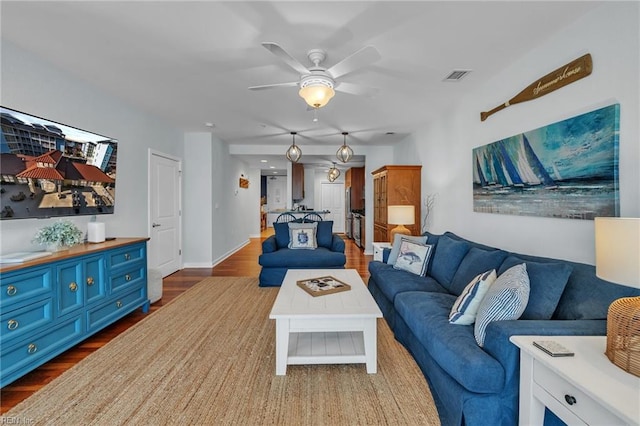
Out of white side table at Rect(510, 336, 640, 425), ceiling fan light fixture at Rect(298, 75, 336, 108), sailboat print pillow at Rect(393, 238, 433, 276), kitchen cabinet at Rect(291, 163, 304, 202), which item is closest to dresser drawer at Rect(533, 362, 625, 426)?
white side table at Rect(510, 336, 640, 425)

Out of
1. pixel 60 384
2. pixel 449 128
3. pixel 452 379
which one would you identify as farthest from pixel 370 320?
pixel 449 128

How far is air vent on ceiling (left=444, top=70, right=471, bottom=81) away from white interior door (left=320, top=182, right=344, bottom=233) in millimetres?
8321

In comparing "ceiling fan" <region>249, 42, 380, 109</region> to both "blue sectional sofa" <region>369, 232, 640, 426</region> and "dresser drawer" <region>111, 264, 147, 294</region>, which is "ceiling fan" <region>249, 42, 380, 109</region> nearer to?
"blue sectional sofa" <region>369, 232, 640, 426</region>

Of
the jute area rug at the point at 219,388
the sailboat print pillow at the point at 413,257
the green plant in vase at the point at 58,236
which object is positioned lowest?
the jute area rug at the point at 219,388

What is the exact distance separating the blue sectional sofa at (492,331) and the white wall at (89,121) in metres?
3.38

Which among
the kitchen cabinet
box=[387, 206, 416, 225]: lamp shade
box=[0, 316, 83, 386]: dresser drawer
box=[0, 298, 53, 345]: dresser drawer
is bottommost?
box=[0, 316, 83, 386]: dresser drawer

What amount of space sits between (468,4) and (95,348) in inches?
157

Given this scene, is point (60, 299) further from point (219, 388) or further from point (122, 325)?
point (219, 388)

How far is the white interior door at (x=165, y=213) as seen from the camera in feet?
14.7

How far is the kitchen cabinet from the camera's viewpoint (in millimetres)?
9121

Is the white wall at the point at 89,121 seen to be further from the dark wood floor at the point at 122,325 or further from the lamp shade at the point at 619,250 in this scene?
the lamp shade at the point at 619,250

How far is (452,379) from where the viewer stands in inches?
64.4

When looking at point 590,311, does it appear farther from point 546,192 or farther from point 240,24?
point 240,24

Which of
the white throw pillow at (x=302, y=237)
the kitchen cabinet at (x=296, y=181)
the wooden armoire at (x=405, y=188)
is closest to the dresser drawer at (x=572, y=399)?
the white throw pillow at (x=302, y=237)
